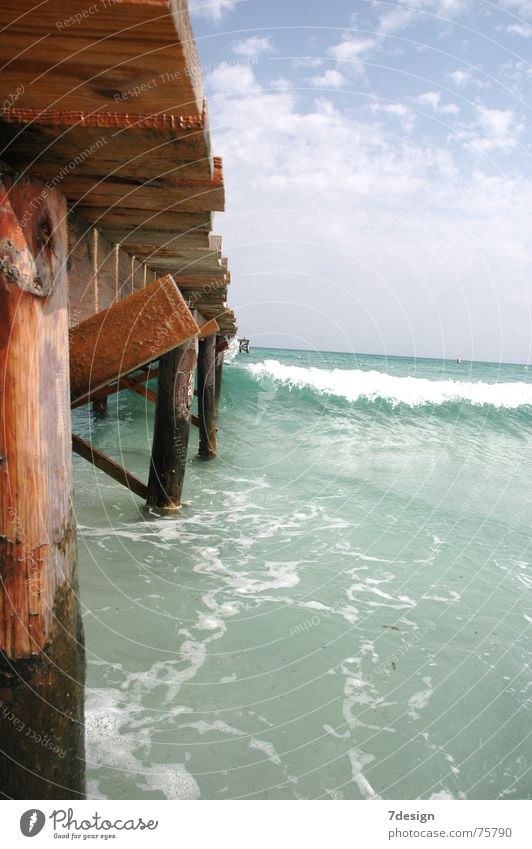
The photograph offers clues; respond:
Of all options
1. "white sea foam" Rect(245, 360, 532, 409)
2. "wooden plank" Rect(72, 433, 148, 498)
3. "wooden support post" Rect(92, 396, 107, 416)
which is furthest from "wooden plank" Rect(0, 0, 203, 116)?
"white sea foam" Rect(245, 360, 532, 409)

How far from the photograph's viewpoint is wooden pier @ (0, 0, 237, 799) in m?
1.48

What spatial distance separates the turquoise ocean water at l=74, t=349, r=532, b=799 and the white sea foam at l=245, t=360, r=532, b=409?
608 inches

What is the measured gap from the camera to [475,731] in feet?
12.1

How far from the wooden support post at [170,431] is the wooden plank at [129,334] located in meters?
4.65

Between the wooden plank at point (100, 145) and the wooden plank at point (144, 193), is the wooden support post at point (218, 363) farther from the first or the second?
the wooden plank at point (100, 145)

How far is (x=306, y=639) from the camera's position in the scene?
464cm

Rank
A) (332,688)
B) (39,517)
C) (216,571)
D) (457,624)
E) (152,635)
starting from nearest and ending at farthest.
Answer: (39,517)
(332,688)
(152,635)
(457,624)
(216,571)

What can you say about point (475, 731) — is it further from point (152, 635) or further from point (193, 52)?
point (193, 52)

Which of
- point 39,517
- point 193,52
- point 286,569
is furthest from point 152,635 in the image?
point 193,52

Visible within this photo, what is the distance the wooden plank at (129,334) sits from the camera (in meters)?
2.72

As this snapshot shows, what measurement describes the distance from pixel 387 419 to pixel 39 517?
19.7m

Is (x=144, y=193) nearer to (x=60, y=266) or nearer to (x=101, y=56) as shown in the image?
(x=60, y=266)
